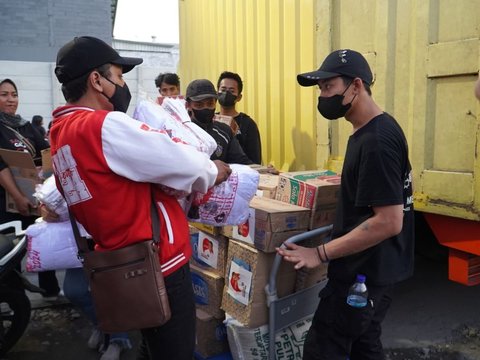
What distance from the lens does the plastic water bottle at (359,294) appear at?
1.83 meters

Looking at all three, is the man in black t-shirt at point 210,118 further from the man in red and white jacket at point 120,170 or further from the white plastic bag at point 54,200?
the man in red and white jacket at point 120,170

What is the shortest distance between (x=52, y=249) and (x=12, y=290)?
1.17 metres

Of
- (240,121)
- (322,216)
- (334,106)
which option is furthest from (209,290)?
(240,121)

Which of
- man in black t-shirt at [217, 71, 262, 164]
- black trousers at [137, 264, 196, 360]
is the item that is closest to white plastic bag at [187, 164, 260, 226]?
black trousers at [137, 264, 196, 360]

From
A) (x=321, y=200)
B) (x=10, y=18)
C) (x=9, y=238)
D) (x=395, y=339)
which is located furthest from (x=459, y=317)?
(x=10, y=18)

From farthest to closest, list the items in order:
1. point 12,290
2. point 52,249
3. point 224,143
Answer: point 224,143 → point 12,290 → point 52,249

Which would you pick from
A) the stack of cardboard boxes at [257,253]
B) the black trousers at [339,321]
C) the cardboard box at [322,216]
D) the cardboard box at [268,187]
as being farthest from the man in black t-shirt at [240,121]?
the black trousers at [339,321]

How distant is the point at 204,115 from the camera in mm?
3115

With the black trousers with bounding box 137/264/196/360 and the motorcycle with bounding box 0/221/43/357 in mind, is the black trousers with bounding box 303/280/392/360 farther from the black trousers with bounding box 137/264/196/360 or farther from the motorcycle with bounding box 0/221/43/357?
the motorcycle with bounding box 0/221/43/357

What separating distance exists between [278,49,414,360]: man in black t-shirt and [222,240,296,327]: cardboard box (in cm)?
26

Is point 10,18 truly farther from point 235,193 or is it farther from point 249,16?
point 235,193

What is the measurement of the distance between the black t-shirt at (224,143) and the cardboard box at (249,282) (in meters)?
0.95

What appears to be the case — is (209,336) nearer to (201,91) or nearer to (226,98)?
(201,91)

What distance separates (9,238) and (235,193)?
6.32 feet
